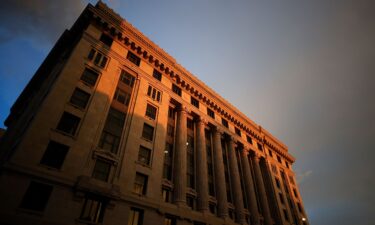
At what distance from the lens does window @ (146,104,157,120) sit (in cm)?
2919

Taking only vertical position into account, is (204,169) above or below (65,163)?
above

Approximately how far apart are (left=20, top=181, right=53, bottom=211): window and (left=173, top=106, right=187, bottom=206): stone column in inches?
540

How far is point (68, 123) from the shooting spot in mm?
21141

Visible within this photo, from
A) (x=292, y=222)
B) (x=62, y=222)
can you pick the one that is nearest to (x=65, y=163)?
(x=62, y=222)

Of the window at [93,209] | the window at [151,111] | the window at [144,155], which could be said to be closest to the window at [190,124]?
the window at [151,111]

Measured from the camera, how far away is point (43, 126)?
62.1 feet

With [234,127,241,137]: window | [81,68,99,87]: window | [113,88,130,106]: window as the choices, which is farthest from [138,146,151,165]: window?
[234,127,241,137]: window

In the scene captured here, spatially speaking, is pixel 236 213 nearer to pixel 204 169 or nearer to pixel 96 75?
pixel 204 169

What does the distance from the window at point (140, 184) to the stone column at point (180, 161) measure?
4.68 metres

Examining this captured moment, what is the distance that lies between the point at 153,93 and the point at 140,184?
1337cm

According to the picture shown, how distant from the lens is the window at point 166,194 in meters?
25.9

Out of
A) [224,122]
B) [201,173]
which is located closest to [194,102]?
[224,122]

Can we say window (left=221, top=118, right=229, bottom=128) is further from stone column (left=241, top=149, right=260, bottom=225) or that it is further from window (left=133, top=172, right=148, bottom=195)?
window (left=133, top=172, right=148, bottom=195)

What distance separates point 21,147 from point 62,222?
6.64 m
